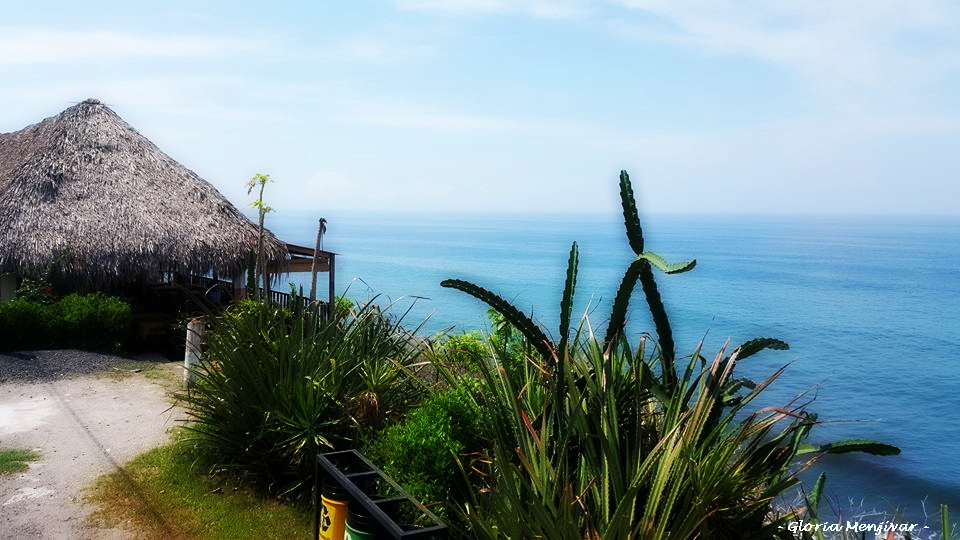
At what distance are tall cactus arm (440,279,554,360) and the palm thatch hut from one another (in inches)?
411

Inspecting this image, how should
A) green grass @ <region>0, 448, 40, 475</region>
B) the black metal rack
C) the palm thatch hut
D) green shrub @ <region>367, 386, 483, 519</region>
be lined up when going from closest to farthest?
the black metal rack, green shrub @ <region>367, 386, 483, 519</region>, green grass @ <region>0, 448, 40, 475</region>, the palm thatch hut

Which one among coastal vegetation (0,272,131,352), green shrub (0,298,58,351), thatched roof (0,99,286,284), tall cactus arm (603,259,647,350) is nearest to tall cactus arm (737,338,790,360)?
tall cactus arm (603,259,647,350)

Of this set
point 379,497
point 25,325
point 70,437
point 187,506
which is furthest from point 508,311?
point 25,325

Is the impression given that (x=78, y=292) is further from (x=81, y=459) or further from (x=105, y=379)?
(x=81, y=459)

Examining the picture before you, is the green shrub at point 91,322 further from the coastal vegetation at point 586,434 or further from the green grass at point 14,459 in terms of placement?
the coastal vegetation at point 586,434

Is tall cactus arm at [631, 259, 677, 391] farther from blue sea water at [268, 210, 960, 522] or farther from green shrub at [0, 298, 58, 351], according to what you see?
green shrub at [0, 298, 58, 351]

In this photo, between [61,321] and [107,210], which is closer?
[61,321]

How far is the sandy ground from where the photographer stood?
5770mm

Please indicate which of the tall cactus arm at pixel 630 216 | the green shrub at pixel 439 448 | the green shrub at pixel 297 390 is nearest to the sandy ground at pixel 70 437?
the green shrub at pixel 297 390

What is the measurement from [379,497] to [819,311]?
51624 millimetres

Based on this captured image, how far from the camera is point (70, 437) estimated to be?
7.79 meters

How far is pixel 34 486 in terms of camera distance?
641cm

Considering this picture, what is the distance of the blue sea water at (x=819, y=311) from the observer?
16.6 metres

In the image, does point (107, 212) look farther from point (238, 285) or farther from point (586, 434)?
point (586, 434)
